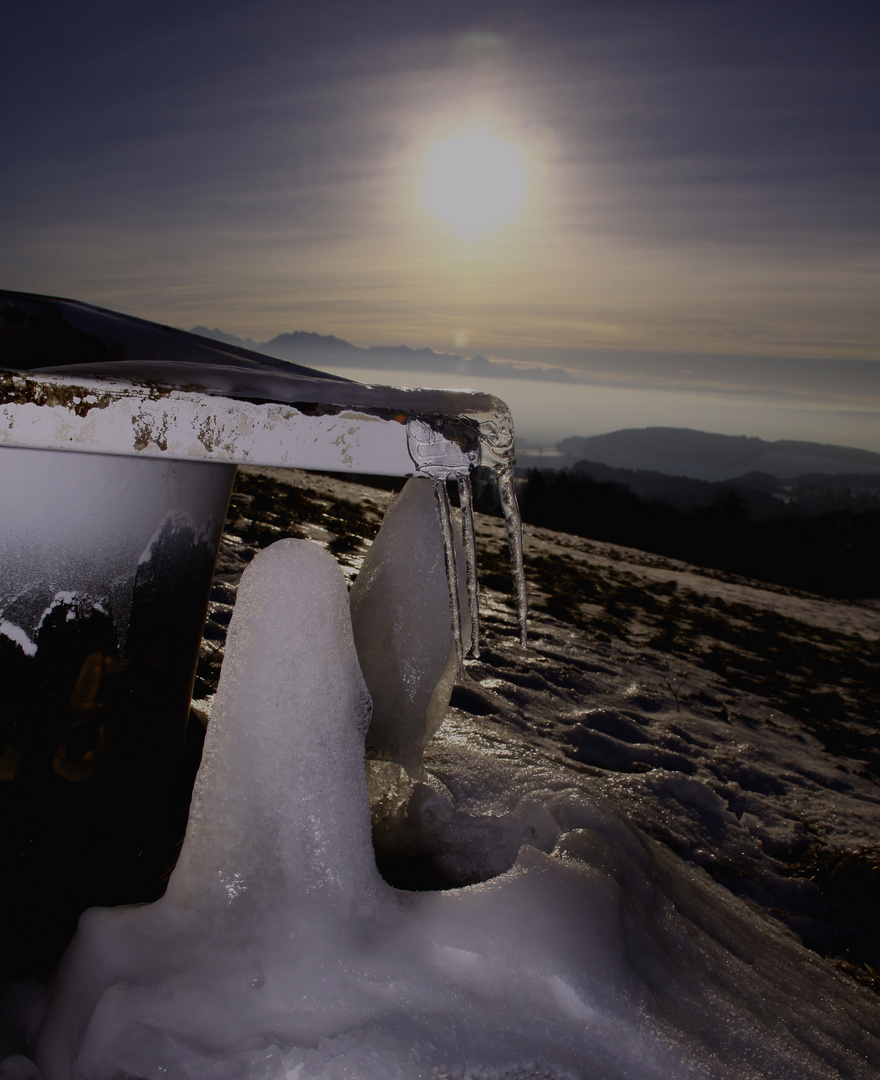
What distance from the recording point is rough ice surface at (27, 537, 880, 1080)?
1.00 m

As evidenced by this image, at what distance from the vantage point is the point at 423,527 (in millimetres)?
1720

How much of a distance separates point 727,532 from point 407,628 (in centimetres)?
2711

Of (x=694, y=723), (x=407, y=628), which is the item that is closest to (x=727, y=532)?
(x=694, y=723)

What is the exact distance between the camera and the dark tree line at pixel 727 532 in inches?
845

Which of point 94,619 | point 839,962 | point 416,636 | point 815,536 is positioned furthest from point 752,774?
point 815,536

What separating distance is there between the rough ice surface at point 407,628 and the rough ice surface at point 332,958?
0.46 meters

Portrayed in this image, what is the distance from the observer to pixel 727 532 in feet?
85.5

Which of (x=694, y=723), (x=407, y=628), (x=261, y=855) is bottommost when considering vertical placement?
(x=694, y=723)

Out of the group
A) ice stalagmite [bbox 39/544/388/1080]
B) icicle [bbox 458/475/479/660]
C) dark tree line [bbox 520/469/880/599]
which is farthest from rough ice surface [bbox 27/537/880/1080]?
dark tree line [bbox 520/469/880/599]

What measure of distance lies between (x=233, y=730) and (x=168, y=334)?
1.19 m

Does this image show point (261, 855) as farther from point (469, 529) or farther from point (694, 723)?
point (694, 723)

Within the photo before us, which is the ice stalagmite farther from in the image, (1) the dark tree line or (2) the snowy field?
(1) the dark tree line

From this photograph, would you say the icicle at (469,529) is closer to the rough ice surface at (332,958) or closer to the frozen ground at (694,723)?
the rough ice surface at (332,958)

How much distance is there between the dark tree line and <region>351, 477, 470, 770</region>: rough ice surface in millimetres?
19563
